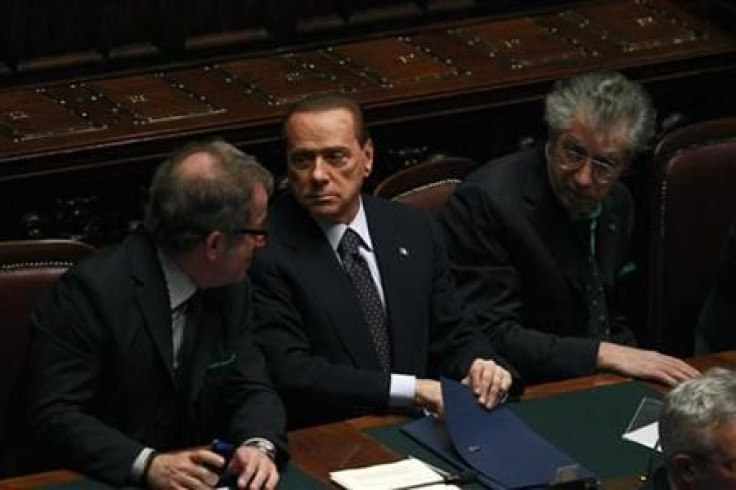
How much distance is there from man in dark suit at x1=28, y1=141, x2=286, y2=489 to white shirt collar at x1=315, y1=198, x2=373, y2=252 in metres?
0.41

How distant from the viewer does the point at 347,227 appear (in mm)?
6500

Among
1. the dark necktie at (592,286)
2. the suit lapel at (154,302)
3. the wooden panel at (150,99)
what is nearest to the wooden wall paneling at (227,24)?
the wooden panel at (150,99)

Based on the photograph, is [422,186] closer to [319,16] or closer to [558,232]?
[558,232]

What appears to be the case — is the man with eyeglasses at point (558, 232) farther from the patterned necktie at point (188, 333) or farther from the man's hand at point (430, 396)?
the patterned necktie at point (188, 333)

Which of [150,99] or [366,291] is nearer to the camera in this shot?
[366,291]

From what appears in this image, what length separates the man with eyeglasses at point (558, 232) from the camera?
668cm

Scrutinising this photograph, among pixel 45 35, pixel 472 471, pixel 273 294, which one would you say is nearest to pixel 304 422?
pixel 273 294

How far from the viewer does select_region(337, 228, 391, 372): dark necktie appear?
6.49 m

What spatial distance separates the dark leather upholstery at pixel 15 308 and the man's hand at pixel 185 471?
2.16 feet

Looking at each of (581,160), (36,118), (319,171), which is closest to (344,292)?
(319,171)

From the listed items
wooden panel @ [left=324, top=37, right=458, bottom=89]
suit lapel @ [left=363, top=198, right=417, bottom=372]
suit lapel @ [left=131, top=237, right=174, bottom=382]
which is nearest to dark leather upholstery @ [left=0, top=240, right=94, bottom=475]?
suit lapel @ [left=131, top=237, right=174, bottom=382]

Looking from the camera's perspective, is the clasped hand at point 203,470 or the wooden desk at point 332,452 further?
the wooden desk at point 332,452

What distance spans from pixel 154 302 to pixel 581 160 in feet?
4.48

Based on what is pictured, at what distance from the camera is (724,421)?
16.9ft
